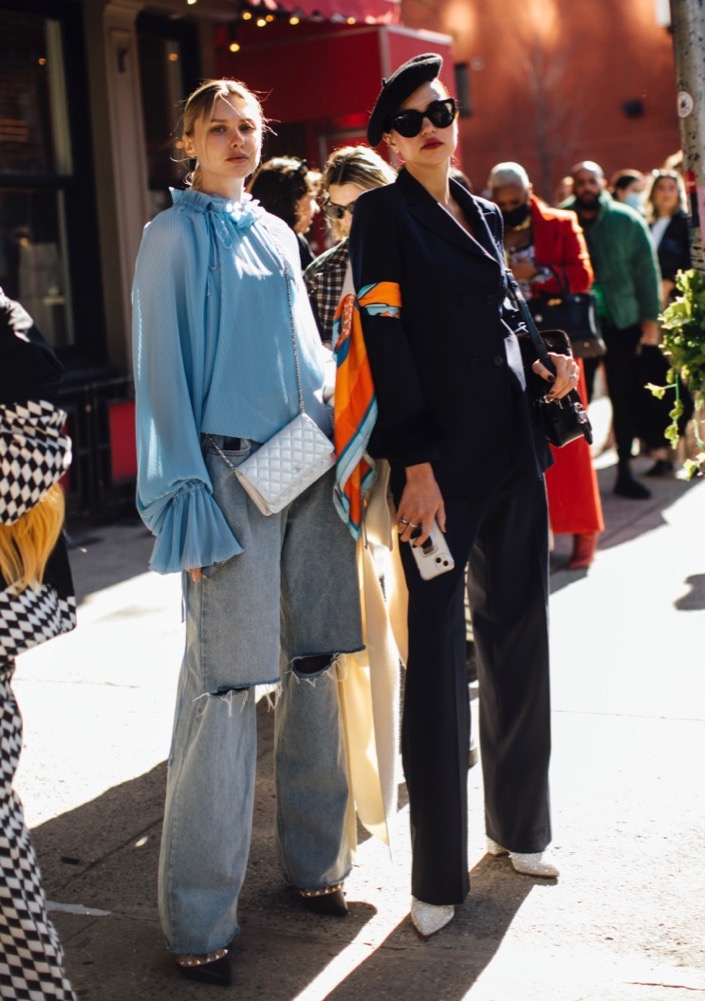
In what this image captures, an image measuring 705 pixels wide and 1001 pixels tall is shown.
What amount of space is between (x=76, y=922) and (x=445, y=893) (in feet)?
3.21

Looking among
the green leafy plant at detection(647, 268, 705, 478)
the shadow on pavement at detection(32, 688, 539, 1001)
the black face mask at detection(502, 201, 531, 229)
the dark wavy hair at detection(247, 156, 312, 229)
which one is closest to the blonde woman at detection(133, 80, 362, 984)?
the shadow on pavement at detection(32, 688, 539, 1001)

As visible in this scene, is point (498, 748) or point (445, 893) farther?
point (498, 748)

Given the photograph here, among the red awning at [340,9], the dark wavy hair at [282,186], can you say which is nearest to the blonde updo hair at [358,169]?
the dark wavy hair at [282,186]

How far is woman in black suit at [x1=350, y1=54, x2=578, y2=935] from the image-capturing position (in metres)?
3.30

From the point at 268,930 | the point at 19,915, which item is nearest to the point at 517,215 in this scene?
the point at 268,930

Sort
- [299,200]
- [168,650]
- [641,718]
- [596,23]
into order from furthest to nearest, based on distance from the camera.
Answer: [596,23], [168,650], [299,200], [641,718]

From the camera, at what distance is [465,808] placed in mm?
3416

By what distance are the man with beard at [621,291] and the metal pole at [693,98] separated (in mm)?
4139

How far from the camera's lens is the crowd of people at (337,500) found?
10.5 ft

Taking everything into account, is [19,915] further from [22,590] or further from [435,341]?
[435,341]

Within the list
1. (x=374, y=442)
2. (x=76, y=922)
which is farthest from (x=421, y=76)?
(x=76, y=922)

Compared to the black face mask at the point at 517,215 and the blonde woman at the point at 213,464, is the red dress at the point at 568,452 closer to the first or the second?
the black face mask at the point at 517,215

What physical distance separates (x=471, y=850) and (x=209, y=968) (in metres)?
0.92

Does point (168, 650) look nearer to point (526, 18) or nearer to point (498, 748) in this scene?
point (498, 748)
